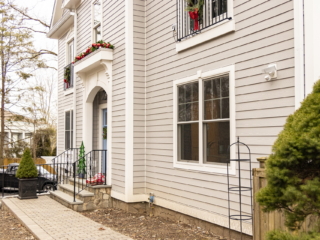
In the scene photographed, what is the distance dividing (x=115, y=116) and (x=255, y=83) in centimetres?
422

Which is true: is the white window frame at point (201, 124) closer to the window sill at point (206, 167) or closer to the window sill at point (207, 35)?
the window sill at point (206, 167)

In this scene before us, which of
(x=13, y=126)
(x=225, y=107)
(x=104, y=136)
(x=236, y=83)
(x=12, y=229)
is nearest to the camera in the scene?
(x=236, y=83)

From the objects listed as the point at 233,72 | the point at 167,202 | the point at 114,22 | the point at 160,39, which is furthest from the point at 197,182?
the point at 114,22

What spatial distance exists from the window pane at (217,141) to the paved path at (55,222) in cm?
196

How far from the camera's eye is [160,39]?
7883 mm

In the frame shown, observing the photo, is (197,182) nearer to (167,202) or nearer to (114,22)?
(167,202)

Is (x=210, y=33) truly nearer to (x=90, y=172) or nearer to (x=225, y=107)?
(x=225, y=107)

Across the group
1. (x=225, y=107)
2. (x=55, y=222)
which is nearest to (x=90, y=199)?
(x=55, y=222)

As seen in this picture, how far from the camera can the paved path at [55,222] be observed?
6152 mm

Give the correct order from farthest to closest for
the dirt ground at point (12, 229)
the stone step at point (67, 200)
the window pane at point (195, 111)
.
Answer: the stone step at point (67, 200), the window pane at point (195, 111), the dirt ground at point (12, 229)

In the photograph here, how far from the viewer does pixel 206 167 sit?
639 centimetres

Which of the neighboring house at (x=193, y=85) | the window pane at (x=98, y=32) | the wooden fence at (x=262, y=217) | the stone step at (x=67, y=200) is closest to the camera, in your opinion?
the wooden fence at (x=262, y=217)

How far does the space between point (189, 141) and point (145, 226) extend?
180 cm

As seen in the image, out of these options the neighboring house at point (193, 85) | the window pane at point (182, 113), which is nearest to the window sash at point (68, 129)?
the neighboring house at point (193, 85)
